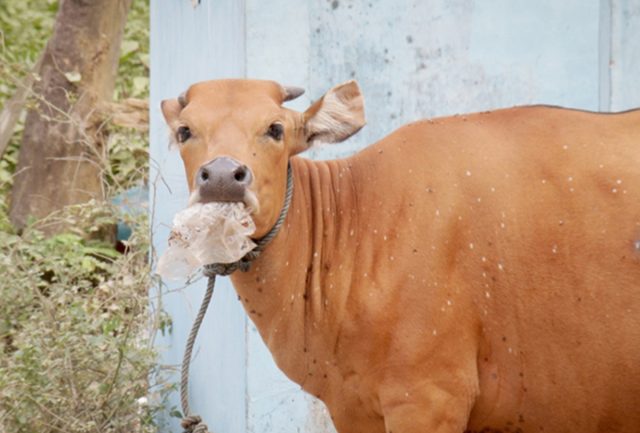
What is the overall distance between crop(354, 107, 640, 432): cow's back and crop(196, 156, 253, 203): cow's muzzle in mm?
658

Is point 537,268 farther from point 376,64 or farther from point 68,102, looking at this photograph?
point 68,102

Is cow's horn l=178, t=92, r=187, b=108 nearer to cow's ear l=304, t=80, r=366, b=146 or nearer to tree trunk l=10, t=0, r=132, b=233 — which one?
cow's ear l=304, t=80, r=366, b=146

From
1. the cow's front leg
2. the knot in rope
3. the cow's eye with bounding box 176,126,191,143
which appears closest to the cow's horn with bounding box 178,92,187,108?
the cow's eye with bounding box 176,126,191,143

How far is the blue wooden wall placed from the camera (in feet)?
20.3

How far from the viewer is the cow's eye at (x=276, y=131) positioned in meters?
4.85

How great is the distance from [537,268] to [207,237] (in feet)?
4.09

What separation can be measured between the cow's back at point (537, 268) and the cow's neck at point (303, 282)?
0.15 metres

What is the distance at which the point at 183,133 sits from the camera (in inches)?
193

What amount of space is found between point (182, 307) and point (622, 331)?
286 centimetres

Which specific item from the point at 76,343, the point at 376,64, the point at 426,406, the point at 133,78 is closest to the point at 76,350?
the point at 76,343

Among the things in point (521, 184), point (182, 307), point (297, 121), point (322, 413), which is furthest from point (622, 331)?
point (182, 307)

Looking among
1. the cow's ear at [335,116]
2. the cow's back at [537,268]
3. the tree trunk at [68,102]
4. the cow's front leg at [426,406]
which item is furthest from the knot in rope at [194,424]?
the tree trunk at [68,102]

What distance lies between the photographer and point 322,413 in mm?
6246

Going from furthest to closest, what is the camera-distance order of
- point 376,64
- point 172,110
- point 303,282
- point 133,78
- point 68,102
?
Answer: point 133,78, point 68,102, point 376,64, point 172,110, point 303,282
